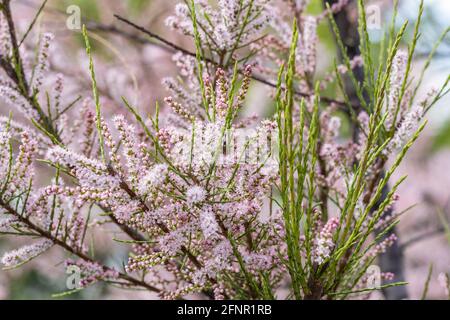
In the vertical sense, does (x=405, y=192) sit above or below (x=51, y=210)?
above

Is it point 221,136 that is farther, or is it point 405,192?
point 405,192

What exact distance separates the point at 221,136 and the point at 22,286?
145 inches

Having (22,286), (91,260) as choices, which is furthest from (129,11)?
(91,260)

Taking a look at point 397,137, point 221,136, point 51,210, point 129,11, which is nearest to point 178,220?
point 221,136

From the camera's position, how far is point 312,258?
94 centimetres

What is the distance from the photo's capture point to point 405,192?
488 cm

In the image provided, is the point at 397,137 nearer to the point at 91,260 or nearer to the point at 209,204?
the point at 209,204

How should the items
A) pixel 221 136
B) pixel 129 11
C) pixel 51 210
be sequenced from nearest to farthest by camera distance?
1. pixel 221 136
2. pixel 51 210
3. pixel 129 11
